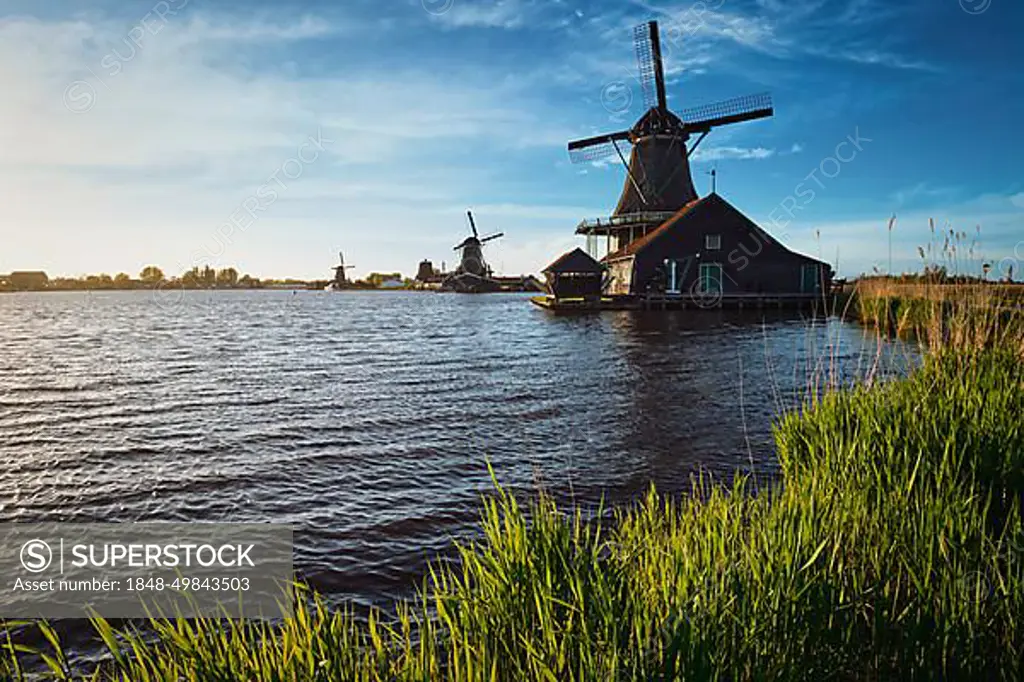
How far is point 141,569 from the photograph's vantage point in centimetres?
565

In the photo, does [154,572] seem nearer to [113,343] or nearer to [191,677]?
[191,677]

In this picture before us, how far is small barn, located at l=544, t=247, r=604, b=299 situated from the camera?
40875 mm

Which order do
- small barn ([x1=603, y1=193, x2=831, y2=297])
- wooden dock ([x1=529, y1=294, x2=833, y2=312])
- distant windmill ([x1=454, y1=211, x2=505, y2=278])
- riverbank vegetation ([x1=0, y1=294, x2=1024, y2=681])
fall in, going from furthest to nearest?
1. distant windmill ([x1=454, y1=211, x2=505, y2=278])
2. small barn ([x1=603, y1=193, x2=831, y2=297])
3. wooden dock ([x1=529, y1=294, x2=833, y2=312])
4. riverbank vegetation ([x1=0, y1=294, x2=1024, y2=681])

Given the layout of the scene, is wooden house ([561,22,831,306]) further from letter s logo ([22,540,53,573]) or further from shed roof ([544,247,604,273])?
letter s logo ([22,540,53,573])

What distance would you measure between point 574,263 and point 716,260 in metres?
9.30

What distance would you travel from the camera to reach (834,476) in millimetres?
4629

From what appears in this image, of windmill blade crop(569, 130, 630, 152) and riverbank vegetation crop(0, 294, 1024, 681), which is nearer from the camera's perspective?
riverbank vegetation crop(0, 294, 1024, 681)

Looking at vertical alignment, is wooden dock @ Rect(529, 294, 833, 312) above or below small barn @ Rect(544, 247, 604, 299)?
below

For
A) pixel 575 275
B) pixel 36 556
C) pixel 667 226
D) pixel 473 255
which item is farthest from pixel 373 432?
pixel 473 255

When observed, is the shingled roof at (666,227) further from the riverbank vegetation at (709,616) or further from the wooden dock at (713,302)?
the riverbank vegetation at (709,616)

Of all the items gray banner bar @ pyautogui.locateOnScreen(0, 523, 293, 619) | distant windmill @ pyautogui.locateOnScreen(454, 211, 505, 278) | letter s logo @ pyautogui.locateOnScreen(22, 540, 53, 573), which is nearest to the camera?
gray banner bar @ pyautogui.locateOnScreen(0, 523, 293, 619)

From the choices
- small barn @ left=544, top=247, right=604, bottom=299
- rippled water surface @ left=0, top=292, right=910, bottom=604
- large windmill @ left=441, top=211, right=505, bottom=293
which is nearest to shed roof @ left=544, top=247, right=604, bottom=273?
small barn @ left=544, top=247, right=604, bottom=299

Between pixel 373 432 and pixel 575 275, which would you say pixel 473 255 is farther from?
pixel 373 432

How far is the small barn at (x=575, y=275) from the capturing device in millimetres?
40875
